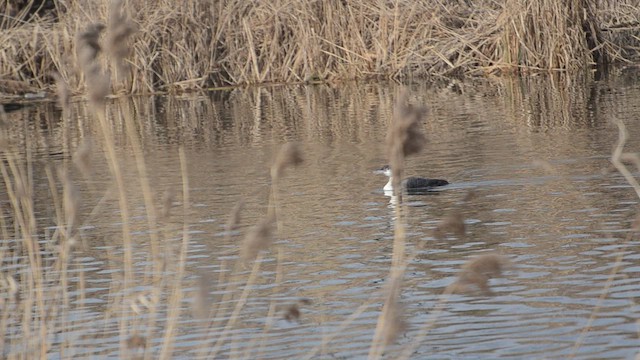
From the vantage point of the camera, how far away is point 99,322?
7.15 metres

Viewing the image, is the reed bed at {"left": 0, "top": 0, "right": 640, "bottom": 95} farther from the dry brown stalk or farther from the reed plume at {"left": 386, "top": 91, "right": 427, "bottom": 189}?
the reed plume at {"left": 386, "top": 91, "right": 427, "bottom": 189}

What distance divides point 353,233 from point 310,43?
15.3 metres

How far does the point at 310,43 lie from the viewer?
2478 centimetres

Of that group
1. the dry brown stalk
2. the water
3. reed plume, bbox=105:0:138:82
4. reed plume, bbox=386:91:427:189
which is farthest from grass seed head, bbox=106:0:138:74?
the dry brown stalk

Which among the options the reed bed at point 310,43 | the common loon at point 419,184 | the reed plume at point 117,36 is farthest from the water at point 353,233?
the reed bed at point 310,43

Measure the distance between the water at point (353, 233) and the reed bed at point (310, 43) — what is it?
4.24 meters

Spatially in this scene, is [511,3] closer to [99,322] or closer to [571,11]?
[571,11]

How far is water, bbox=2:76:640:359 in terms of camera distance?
21.3 ft

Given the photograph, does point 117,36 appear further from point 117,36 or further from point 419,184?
point 419,184

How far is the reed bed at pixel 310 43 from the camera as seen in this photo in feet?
79.3

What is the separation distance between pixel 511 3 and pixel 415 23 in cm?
217

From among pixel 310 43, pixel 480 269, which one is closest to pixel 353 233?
pixel 480 269

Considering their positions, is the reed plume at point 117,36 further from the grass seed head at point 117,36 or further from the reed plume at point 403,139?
the reed plume at point 403,139

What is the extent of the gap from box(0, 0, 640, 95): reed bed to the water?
4239 mm
